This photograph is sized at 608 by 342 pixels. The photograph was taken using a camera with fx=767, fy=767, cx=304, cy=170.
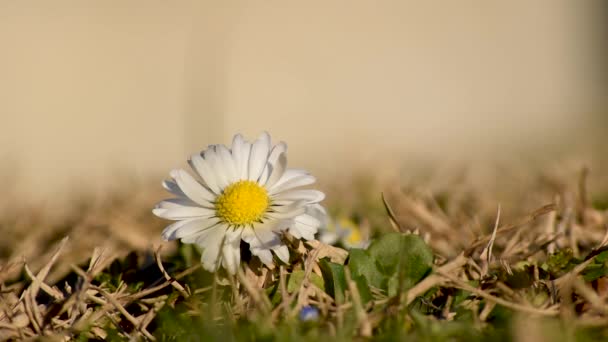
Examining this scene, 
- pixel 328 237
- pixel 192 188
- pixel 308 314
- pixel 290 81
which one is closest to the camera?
pixel 308 314

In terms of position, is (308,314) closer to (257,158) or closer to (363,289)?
(363,289)

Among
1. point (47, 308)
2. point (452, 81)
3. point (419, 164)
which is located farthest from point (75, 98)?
point (47, 308)

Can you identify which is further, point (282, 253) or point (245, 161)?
point (245, 161)

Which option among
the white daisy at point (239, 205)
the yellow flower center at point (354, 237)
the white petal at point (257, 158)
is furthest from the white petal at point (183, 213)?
the yellow flower center at point (354, 237)

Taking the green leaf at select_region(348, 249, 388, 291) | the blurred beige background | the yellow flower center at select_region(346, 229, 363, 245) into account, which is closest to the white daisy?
the green leaf at select_region(348, 249, 388, 291)

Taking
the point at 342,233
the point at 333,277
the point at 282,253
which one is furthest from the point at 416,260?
the point at 342,233

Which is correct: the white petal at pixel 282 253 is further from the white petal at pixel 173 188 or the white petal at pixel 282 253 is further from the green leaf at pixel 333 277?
the white petal at pixel 173 188

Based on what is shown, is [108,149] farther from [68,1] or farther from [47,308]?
[47,308]
